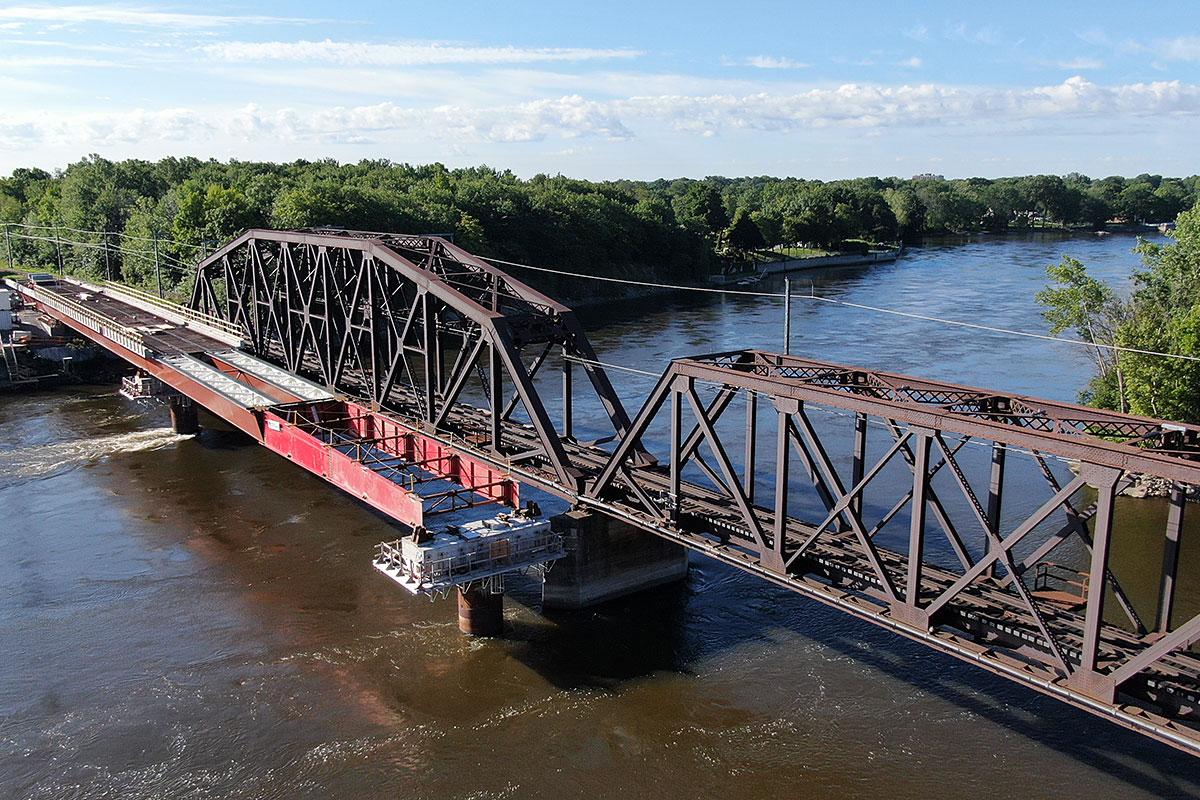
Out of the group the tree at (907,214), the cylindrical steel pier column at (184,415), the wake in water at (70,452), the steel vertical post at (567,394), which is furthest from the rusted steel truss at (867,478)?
the tree at (907,214)

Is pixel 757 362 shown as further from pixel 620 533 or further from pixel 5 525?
pixel 5 525

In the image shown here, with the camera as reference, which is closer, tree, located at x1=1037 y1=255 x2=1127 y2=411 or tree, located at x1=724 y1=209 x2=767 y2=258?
tree, located at x1=1037 y1=255 x2=1127 y2=411

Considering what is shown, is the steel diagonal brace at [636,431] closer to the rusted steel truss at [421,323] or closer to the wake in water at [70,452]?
the rusted steel truss at [421,323]

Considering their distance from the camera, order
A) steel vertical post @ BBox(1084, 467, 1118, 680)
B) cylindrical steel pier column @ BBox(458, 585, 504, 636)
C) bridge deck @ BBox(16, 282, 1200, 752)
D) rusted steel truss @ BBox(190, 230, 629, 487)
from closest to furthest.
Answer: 1. steel vertical post @ BBox(1084, 467, 1118, 680)
2. bridge deck @ BBox(16, 282, 1200, 752)
3. cylindrical steel pier column @ BBox(458, 585, 504, 636)
4. rusted steel truss @ BBox(190, 230, 629, 487)

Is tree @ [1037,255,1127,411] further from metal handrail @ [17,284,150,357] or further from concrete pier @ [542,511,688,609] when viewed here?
metal handrail @ [17,284,150,357]

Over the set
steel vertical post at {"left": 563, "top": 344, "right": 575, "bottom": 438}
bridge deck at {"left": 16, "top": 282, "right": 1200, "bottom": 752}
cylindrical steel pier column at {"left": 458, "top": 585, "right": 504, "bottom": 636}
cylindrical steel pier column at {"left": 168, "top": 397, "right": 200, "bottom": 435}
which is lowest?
cylindrical steel pier column at {"left": 458, "top": 585, "right": 504, "bottom": 636}

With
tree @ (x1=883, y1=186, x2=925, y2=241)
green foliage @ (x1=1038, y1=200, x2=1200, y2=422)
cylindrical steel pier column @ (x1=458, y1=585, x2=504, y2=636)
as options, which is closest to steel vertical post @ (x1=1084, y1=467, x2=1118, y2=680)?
cylindrical steel pier column @ (x1=458, y1=585, x2=504, y2=636)
